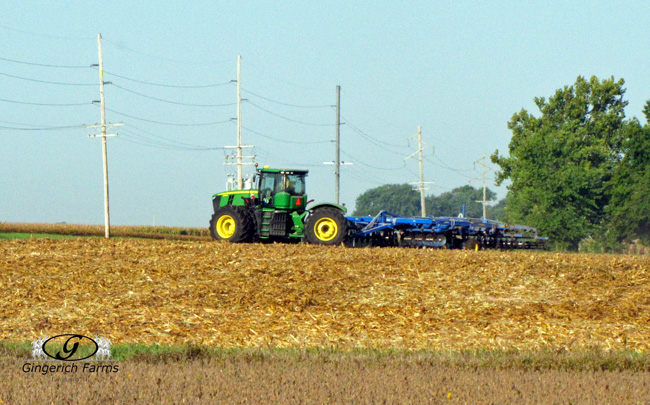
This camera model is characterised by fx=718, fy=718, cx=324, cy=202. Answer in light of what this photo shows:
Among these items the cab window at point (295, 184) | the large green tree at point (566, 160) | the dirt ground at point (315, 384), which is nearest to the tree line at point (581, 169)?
the large green tree at point (566, 160)

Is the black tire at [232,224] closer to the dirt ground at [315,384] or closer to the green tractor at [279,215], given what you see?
the green tractor at [279,215]

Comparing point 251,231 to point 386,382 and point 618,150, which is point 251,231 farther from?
point 618,150

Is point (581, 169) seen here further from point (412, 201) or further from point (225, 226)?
point (412, 201)

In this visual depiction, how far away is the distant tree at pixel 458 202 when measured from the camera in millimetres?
127812

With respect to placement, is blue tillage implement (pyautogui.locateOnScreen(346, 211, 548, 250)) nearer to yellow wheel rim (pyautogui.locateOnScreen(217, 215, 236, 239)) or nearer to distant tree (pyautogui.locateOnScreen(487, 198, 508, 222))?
yellow wheel rim (pyautogui.locateOnScreen(217, 215, 236, 239))

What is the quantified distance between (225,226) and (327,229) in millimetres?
3668

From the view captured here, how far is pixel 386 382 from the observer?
7531 millimetres

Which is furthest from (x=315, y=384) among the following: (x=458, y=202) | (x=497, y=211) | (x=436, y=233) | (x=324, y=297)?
(x=497, y=211)

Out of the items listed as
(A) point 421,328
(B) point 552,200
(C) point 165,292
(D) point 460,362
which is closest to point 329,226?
(C) point 165,292

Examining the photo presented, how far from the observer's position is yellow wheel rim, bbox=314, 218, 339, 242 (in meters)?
23.3

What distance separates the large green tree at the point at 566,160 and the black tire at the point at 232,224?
37.2 metres

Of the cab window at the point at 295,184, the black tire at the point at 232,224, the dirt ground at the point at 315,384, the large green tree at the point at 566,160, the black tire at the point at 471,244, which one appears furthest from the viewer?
the large green tree at the point at 566,160

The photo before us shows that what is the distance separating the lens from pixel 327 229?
23.4 meters

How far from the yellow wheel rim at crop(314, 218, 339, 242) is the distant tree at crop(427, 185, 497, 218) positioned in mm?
99194
